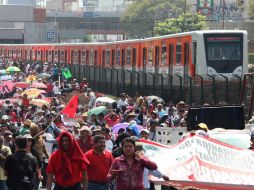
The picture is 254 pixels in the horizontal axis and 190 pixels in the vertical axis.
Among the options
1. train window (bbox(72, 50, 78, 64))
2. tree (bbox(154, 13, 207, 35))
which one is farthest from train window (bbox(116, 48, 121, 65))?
tree (bbox(154, 13, 207, 35))

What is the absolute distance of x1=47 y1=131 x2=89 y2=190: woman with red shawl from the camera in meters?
13.5

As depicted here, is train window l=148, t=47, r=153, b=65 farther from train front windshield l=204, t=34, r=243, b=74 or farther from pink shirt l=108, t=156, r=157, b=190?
pink shirt l=108, t=156, r=157, b=190

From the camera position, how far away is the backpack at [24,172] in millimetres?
14281

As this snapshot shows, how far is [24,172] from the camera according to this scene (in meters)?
14.3

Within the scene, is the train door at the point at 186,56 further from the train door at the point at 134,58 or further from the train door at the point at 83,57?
the train door at the point at 83,57

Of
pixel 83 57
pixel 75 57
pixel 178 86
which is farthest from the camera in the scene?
pixel 75 57

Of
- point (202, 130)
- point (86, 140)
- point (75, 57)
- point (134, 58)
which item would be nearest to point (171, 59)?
point (134, 58)

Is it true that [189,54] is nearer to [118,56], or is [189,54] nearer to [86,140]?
[118,56]

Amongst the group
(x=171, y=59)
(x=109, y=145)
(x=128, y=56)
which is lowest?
(x=128, y=56)

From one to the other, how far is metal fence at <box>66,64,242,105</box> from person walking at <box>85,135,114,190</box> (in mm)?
20869

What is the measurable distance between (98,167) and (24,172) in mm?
950

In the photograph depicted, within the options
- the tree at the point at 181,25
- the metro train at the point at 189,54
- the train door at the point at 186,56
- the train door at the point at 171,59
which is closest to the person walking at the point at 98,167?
the metro train at the point at 189,54

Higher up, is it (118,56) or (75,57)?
(118,56)

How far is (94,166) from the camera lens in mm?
14211
